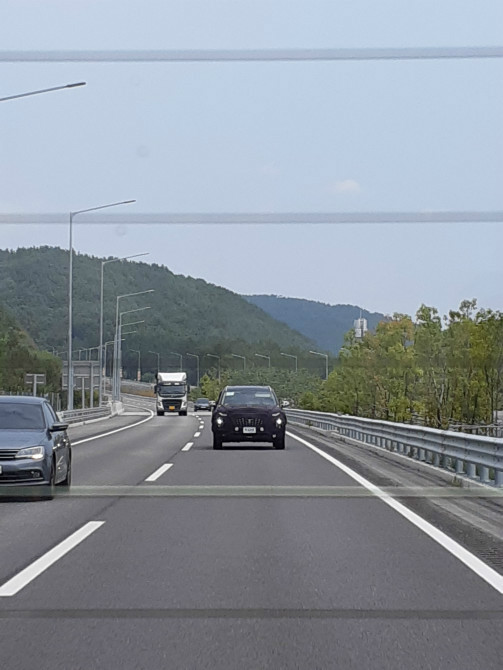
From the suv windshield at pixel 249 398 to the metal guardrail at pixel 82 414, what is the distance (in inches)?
596

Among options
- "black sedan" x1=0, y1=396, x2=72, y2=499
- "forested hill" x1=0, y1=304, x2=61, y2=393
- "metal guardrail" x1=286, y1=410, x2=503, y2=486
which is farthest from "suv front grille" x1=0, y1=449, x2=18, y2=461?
"forested hill" x1=0, y1=304, x2=61, y2=393

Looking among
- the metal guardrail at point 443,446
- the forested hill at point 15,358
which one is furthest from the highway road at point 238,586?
the forested hill at point 15,358

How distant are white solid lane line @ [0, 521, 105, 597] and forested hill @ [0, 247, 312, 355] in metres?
73.0

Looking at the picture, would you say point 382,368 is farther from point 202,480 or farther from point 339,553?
point 339,553

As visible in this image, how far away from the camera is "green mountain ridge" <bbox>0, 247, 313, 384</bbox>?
108625mm

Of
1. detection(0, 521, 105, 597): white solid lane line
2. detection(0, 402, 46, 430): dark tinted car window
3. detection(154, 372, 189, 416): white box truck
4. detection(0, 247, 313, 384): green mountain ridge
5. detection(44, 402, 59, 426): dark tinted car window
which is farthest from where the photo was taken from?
detection(0, 247, 313, 384): green mountain ridge

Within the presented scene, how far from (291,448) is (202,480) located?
11084 mm

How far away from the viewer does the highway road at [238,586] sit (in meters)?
6.51

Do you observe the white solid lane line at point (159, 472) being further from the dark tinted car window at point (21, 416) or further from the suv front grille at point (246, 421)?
the suv front grille at point (246, 421)

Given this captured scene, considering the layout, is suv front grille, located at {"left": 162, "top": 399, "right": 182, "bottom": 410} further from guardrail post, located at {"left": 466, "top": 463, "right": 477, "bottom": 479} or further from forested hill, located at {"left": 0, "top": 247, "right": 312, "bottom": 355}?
guardrail post, located at {"left": 466, "top": 463, "right": 477, "bottom": 479}

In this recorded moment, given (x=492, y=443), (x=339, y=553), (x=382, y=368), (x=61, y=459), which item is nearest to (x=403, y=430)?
(x=492, y=443)

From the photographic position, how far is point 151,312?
15400 centimetres

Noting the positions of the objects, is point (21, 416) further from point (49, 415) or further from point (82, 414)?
point (82, 414)

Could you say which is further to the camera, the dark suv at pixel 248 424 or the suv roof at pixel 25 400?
the dark suv at pixel 248 424
